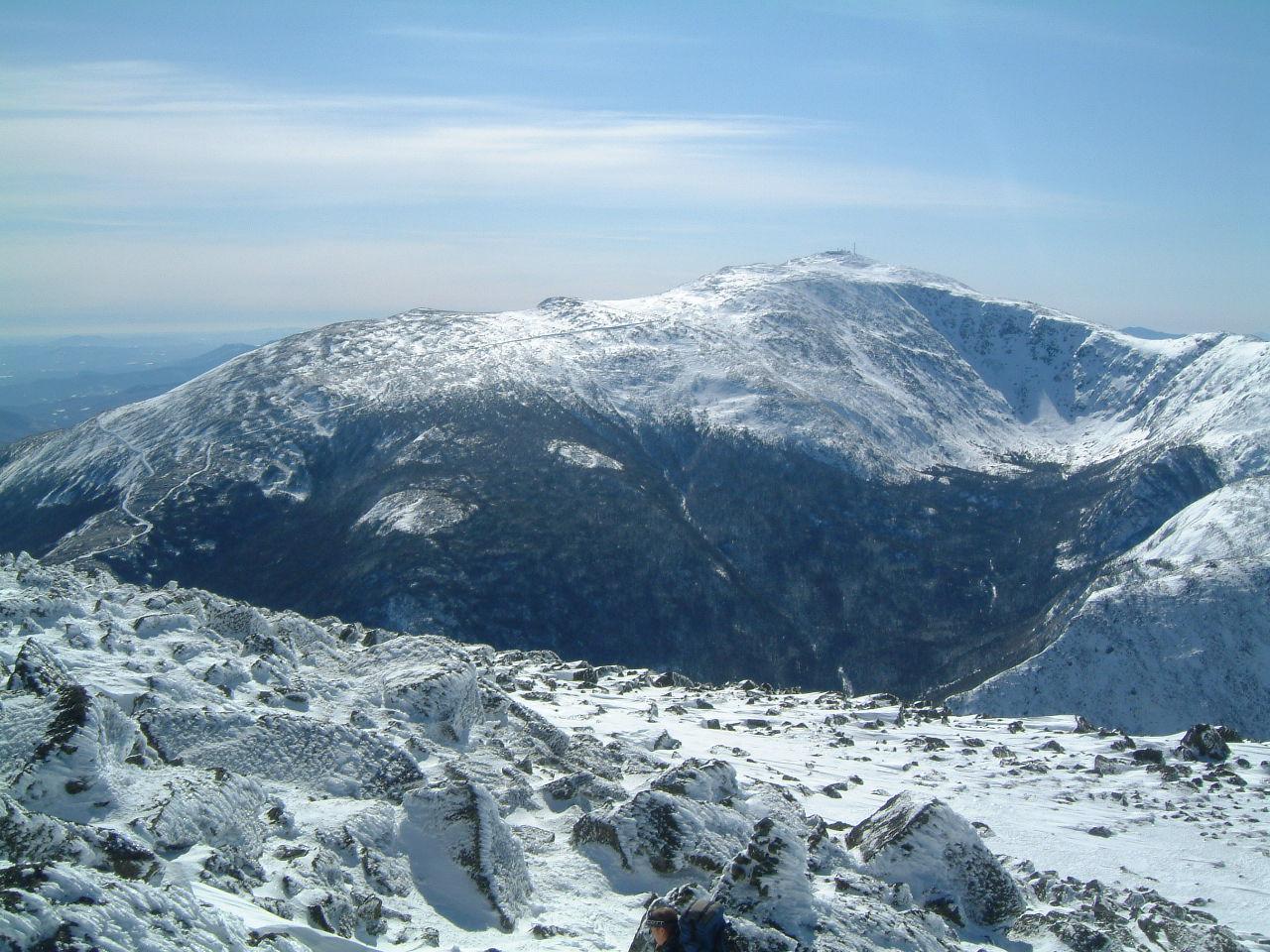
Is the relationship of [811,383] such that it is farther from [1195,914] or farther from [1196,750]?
[1195,914]

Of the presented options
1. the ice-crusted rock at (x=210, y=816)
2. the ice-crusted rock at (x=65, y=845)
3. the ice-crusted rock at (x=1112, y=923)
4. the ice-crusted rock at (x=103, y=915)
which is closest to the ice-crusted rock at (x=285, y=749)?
the ice-crusted rock at (x=210, y=816)

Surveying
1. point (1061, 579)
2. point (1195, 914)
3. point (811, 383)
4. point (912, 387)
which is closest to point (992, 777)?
point (1195, 914)

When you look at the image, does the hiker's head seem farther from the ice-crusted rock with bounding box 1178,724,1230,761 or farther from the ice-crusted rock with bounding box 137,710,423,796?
the ice-crusted rock with bounding box 1178,724,1230,761

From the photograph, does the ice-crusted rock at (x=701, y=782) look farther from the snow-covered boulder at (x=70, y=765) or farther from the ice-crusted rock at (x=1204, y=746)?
the ice-crusted rock at (x=1204, y=746)

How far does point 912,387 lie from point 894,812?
142470 millimetres

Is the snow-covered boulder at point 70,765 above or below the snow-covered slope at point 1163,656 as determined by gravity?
above

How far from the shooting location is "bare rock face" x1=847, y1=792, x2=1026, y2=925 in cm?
1375

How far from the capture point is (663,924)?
9.30 m

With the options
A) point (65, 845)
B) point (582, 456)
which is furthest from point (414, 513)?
point (65, 845)

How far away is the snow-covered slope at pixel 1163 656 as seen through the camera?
67812mm

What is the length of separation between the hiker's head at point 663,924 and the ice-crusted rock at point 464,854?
7.85 ft

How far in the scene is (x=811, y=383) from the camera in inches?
5364

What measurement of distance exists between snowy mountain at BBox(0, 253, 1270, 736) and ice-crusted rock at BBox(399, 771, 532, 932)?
69.1m

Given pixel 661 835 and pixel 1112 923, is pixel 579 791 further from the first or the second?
pixel 1112 923
